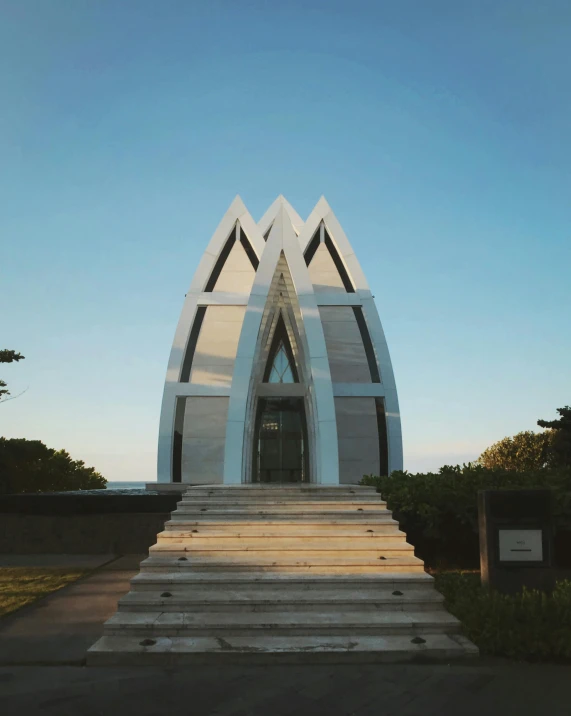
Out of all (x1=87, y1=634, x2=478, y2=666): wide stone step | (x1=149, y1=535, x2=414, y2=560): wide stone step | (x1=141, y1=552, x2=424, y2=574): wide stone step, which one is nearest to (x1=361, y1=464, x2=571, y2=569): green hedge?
(x1=149, y1=535, x2=414, y2=560): wide stone step

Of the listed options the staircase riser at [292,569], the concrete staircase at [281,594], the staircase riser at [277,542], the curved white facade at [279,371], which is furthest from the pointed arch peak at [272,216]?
the staircase riser at [292,569]

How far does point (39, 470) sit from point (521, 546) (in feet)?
62.3

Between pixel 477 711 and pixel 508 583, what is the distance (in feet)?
9.55

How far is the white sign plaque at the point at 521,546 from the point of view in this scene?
7406mm

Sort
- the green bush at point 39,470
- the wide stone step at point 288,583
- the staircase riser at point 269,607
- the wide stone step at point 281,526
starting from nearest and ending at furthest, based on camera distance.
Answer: the staircase riser at point 269,607
the wide stone step at point 288,583
the wide stone step at point 281,526
the green bush at point 39,470

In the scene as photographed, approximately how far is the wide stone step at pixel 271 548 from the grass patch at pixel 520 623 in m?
1.94

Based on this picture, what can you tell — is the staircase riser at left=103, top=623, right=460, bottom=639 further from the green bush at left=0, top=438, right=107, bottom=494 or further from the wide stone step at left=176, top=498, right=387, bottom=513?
the green bush at left=0, top=438, right=107, bottom=494

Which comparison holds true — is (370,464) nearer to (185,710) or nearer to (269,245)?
(269,245)

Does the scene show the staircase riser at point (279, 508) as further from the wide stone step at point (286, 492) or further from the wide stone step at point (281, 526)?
the wide stone step at point (286, 492)

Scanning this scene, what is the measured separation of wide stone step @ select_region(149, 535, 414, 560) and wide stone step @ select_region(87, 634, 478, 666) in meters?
2.44

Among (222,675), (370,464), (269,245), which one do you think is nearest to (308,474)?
(370,464)

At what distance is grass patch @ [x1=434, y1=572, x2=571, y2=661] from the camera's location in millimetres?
5973

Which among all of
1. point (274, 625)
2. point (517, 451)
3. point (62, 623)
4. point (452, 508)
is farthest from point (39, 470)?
point (517, 451)

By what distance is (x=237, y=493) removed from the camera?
12.1 metres
